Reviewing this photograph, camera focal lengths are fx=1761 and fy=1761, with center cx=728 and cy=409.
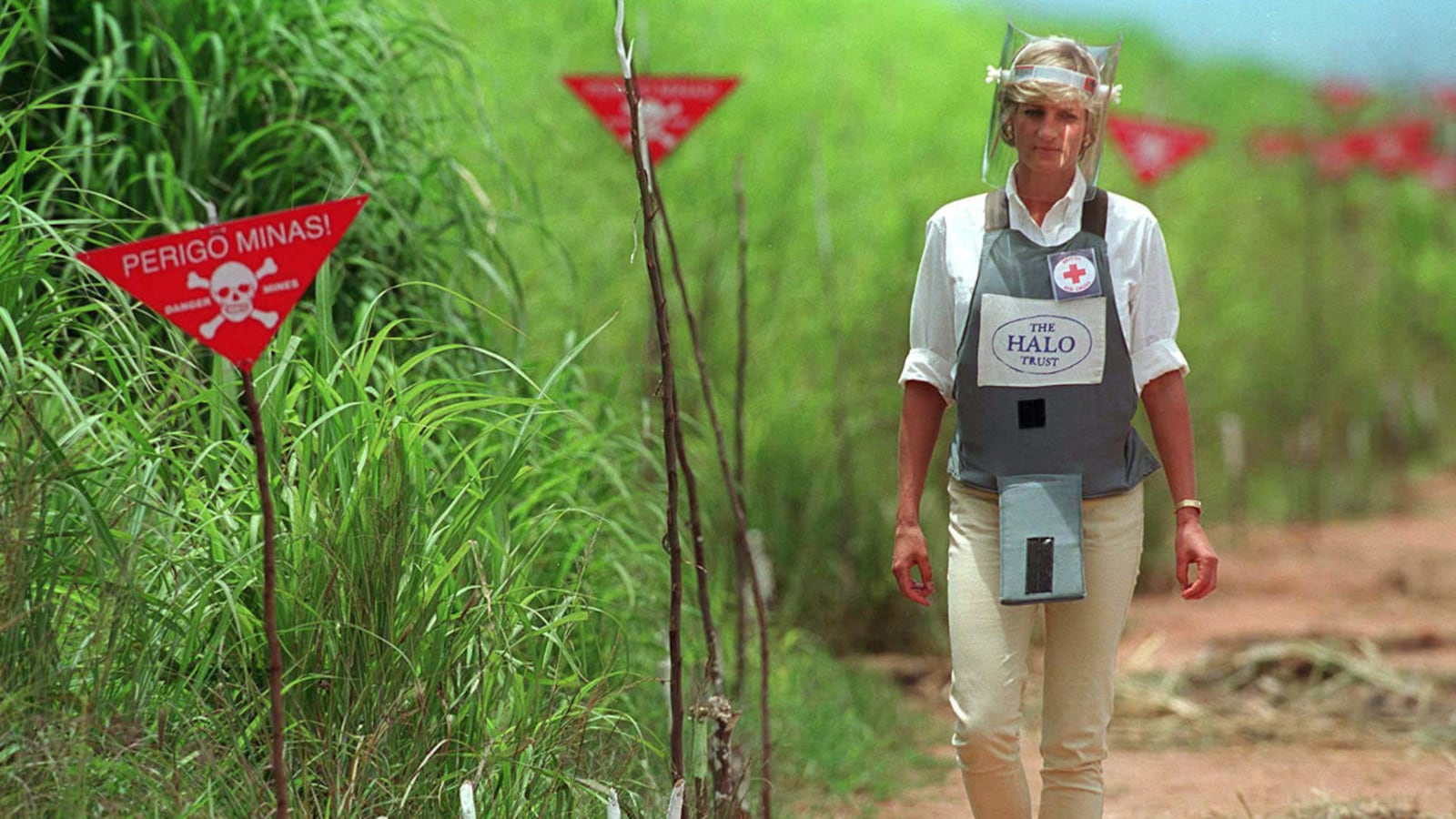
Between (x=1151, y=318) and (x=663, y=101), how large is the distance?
2.78 metres

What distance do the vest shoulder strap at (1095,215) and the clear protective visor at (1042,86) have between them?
1 cm

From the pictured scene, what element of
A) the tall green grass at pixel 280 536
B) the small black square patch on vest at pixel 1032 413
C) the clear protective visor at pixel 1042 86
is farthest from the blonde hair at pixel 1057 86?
the tall green grass at pixel 280 536

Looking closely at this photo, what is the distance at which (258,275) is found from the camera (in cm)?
207

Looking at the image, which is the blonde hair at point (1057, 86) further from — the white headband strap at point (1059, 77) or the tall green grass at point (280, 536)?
the tall green grass at point (280, 536)

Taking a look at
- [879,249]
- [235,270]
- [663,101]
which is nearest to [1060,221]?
[235,270]

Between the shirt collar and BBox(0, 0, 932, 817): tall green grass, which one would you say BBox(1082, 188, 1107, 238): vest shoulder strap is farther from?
BBox(0, 0, 932, 817): tall green grass

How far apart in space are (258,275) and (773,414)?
3713 mm

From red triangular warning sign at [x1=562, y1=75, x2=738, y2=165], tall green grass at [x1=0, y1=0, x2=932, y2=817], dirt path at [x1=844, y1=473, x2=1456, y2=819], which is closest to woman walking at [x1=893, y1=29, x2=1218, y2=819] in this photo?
tall green grass at [x1=0, y1=0, x2=932, y2=817]

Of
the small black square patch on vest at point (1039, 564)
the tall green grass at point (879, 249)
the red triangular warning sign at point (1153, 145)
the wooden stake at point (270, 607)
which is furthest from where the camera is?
the red triangular warning sign at point (1153, 145)

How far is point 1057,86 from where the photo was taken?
8.60 ft

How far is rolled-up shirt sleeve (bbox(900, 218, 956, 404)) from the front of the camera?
2.72 metres

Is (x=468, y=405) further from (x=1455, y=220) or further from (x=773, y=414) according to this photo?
(x=1455, y=220)

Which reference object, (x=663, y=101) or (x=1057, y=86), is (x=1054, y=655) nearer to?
(x=1057, y=86)

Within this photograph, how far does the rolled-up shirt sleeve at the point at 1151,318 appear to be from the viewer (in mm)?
2654
